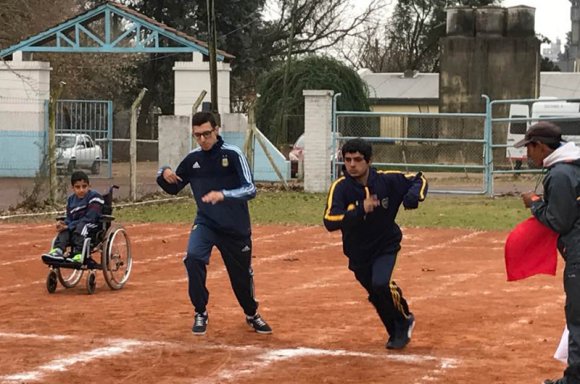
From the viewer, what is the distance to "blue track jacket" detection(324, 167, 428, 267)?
A: 933 cm

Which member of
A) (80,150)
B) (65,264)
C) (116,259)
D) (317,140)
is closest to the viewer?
(65,264)

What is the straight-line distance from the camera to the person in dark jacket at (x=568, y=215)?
24.7 ft

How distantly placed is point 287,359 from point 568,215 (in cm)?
270

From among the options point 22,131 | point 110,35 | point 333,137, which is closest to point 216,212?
point 333,137

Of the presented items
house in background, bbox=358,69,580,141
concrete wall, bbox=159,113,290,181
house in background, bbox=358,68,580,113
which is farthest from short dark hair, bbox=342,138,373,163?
house in background, bbox=358,68,580,113

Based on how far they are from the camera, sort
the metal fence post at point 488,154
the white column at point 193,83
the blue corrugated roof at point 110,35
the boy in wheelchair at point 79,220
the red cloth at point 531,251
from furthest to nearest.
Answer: the blue corrugated roof at point 110,35, the white column at point 193,83, the metal fence post at point 488,154, the boy in wheelchair at point 79,220, the red cloth at point 531,251

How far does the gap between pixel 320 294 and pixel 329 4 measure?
4785 cm

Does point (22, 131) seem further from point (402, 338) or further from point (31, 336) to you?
point (402, 338)

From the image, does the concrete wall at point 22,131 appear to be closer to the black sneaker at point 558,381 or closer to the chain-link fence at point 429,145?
the chain-link fence at point 429,145

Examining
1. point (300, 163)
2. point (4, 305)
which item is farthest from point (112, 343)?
point (300, 163)

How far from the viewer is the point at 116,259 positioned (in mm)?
13578

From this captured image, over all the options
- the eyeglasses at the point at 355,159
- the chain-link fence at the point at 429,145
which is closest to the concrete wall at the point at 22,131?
the chain-link fence at the point at 429,145

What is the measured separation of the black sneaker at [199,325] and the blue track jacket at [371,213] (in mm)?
1462

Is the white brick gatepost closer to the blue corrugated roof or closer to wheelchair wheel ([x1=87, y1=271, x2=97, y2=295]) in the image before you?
the blue corrugated roof
